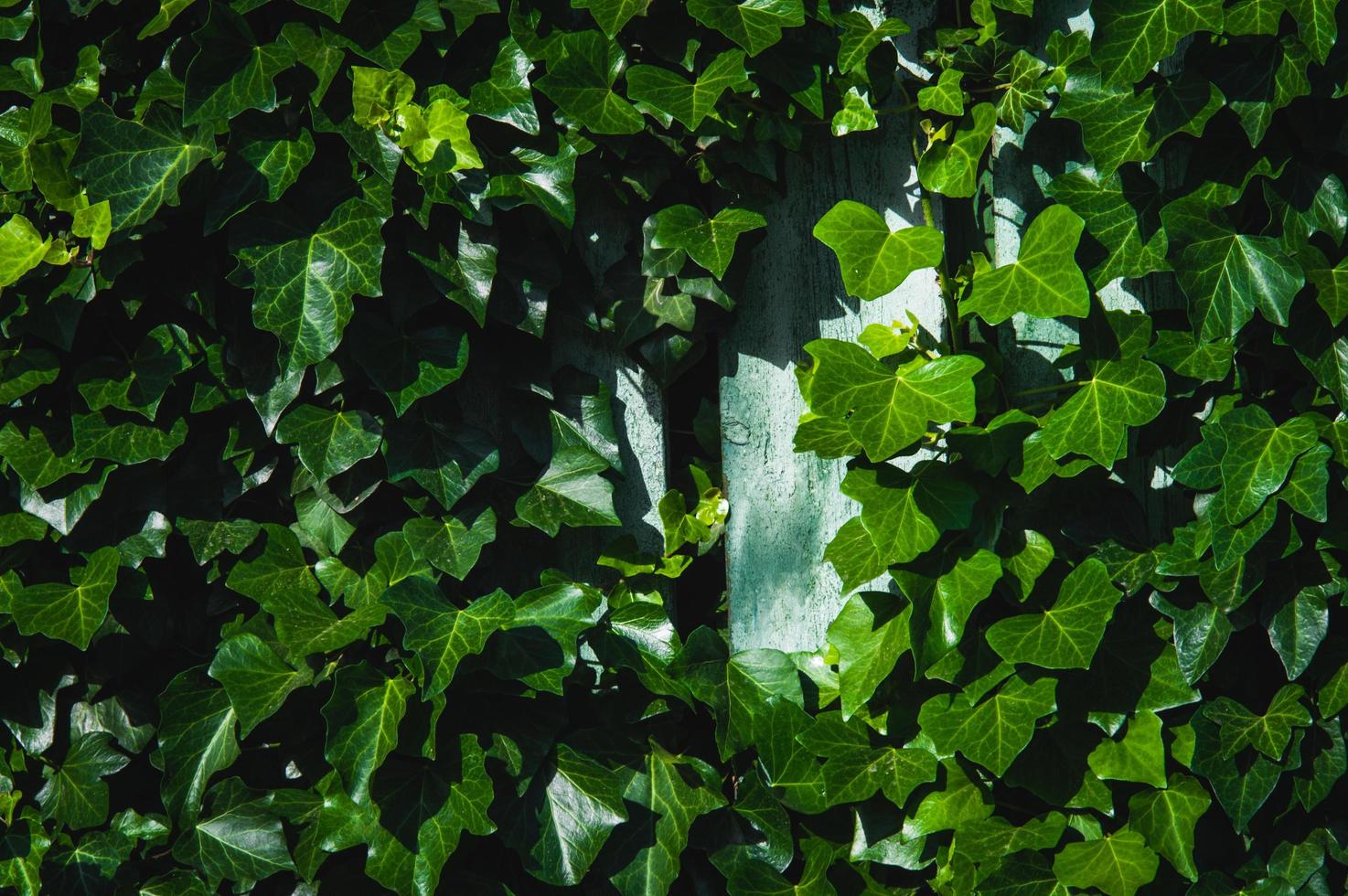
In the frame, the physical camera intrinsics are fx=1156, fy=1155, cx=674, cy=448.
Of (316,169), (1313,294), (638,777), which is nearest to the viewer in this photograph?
(1313,294)

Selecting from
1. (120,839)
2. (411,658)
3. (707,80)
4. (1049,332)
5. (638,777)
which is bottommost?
(120,839)

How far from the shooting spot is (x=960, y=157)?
1.69 meters

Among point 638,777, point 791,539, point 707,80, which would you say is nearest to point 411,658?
point 638,777

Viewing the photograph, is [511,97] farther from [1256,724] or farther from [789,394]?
[1256,724]

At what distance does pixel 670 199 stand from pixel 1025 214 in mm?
544

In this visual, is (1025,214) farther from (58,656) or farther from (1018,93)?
(58,656)

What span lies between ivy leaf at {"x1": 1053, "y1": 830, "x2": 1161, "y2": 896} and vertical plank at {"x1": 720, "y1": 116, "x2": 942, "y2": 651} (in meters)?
0.49

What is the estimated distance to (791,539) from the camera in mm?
1886

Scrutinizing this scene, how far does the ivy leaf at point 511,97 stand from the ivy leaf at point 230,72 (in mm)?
278

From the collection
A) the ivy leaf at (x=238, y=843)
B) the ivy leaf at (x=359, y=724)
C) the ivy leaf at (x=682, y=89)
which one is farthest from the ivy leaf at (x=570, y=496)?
the ivy leaf at (x=238, y=843)

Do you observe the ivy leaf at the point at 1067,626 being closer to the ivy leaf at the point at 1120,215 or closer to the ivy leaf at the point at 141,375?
the ivy leaf at the point at 1120,215

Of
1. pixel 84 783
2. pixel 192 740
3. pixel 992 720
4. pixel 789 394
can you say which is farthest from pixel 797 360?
pixel 84 783

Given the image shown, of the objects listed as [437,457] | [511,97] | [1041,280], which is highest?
[511,97]

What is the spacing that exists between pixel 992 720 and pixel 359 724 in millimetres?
937
